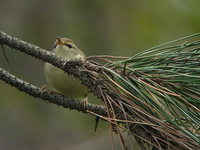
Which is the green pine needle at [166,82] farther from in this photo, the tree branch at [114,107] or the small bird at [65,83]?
the small bird at [65,83]

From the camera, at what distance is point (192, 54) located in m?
2.33

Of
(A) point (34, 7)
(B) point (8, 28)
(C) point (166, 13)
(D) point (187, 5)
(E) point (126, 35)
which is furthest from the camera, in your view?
(A) point (34, 7)

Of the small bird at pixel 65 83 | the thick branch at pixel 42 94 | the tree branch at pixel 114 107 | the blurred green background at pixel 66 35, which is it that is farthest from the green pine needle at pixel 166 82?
the blurred green background at pixel 66 35

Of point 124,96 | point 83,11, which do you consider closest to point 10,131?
point 83,11

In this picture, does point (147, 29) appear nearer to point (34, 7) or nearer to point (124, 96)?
point (34, 7)

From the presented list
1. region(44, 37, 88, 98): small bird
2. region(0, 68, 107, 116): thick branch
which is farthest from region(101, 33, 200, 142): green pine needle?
region(44, 37, 88, 98): small bird

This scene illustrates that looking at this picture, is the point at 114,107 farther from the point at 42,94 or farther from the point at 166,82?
the point at 42,94

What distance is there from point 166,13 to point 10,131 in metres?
3.04

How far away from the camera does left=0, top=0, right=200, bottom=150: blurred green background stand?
5.53 m

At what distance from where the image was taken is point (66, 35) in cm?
685

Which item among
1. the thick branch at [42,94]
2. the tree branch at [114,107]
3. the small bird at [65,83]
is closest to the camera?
the tree branch at [114,107]

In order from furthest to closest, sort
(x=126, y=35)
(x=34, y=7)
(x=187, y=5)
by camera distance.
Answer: (x=34, y=7), (x=126, y=35), (x=187, y=5)

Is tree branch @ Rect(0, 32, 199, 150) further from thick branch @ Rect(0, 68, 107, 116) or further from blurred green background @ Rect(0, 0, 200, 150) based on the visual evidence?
blurred green background @ Rect(0, 0, 200, 150)

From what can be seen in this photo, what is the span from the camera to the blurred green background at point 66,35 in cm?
553
